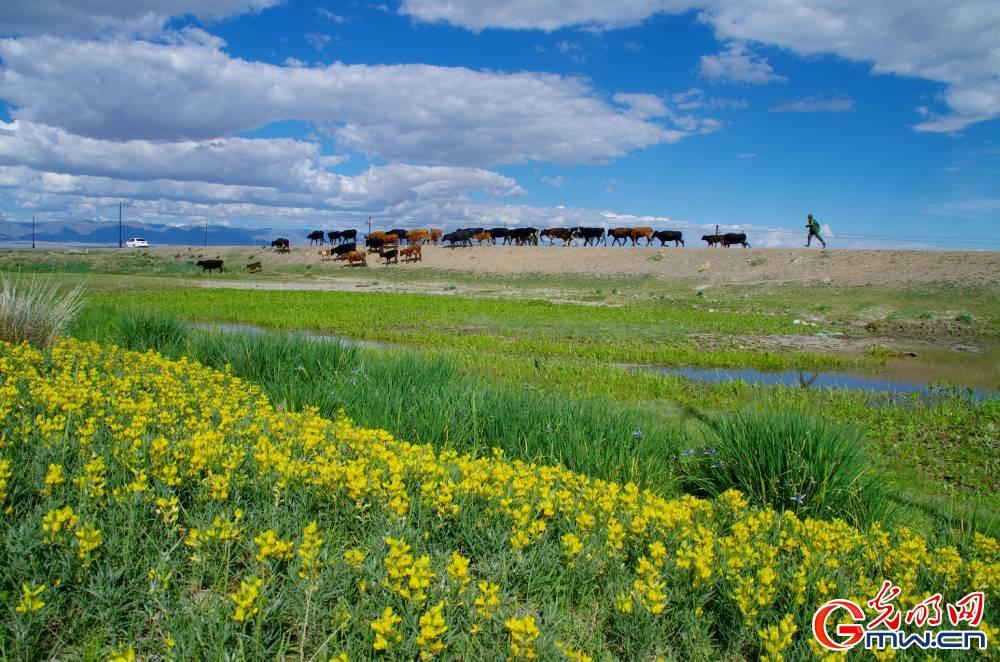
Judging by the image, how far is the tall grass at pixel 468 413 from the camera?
6.44 m

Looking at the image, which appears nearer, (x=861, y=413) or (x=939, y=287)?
(x=861, y=413)

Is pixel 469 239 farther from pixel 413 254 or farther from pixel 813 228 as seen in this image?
pixel 813 228

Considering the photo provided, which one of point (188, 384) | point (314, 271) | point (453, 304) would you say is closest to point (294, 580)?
point (188, 384)

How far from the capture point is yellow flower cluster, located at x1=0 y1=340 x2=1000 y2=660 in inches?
124

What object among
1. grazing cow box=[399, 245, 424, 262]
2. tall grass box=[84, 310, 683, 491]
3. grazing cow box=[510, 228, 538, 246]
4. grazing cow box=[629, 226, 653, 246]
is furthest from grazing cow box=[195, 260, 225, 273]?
tall grass box=[84, 310, 683, 491]

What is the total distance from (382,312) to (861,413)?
1660cm

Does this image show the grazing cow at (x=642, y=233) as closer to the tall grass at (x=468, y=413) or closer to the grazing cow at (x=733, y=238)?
the grazing cow at (x=733, y=238)

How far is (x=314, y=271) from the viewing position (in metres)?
47.8

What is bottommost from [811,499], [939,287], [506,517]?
[811,499]

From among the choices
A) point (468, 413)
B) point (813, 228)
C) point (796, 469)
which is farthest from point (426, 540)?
point (813, 228)

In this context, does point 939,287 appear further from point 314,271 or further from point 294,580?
point 314,271

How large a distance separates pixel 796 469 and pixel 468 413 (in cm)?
340

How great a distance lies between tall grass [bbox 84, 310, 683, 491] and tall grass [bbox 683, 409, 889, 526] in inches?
25.4

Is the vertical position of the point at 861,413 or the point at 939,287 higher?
the point at 939,287
